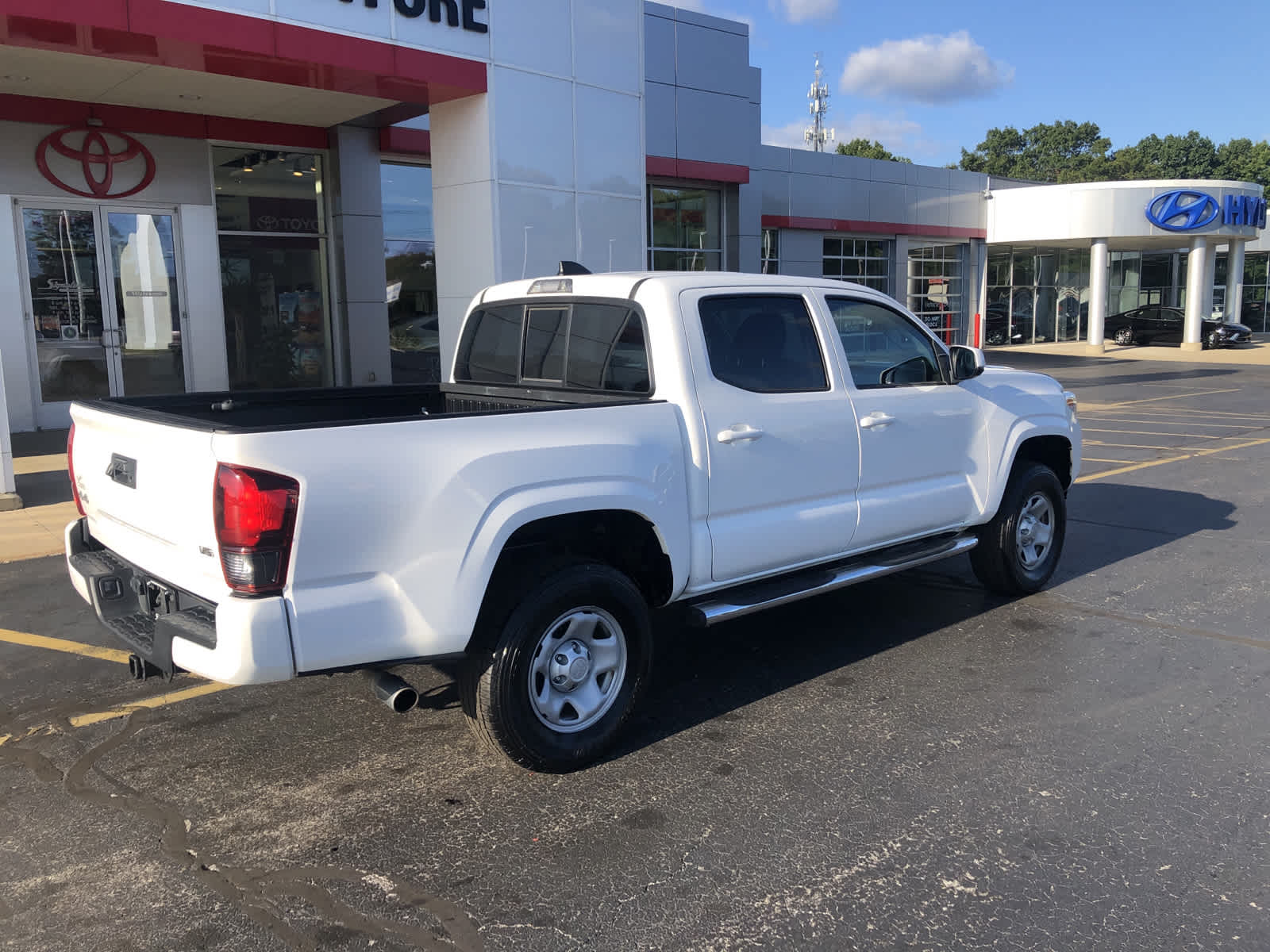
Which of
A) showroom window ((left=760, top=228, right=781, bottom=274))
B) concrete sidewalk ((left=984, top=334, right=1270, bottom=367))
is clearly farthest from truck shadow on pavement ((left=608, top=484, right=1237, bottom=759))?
concrete sidewalk ((left=984, top=334, right=1270, bottom=367))

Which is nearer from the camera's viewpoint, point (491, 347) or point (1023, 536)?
point (491, 347)

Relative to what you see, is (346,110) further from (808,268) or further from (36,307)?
(808,268)

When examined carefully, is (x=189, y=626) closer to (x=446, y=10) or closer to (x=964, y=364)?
(x=964, y=364)

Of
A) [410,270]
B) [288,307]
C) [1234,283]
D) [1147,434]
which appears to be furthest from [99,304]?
[1234,283]

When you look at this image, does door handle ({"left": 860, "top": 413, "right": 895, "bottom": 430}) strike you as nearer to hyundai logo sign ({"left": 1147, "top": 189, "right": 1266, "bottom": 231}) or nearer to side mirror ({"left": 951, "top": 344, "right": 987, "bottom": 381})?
side mirror ({"left": 951, "top": 344, "right": 987, "bottom": 381})

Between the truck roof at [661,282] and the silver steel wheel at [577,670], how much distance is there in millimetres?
1551

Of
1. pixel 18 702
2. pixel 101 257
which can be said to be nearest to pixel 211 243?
pixel 101 257

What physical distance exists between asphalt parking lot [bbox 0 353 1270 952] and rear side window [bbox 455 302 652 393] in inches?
61.9

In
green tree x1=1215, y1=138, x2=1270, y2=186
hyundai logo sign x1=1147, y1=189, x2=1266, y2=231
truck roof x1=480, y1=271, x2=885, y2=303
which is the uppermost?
green tree x1=1215, y1=138, x2=1270, y2=186

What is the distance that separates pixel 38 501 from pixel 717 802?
336 inches

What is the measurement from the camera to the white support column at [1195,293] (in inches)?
1425

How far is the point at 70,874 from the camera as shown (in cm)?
337

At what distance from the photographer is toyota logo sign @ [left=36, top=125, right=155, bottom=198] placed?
13.5 m

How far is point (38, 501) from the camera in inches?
386
